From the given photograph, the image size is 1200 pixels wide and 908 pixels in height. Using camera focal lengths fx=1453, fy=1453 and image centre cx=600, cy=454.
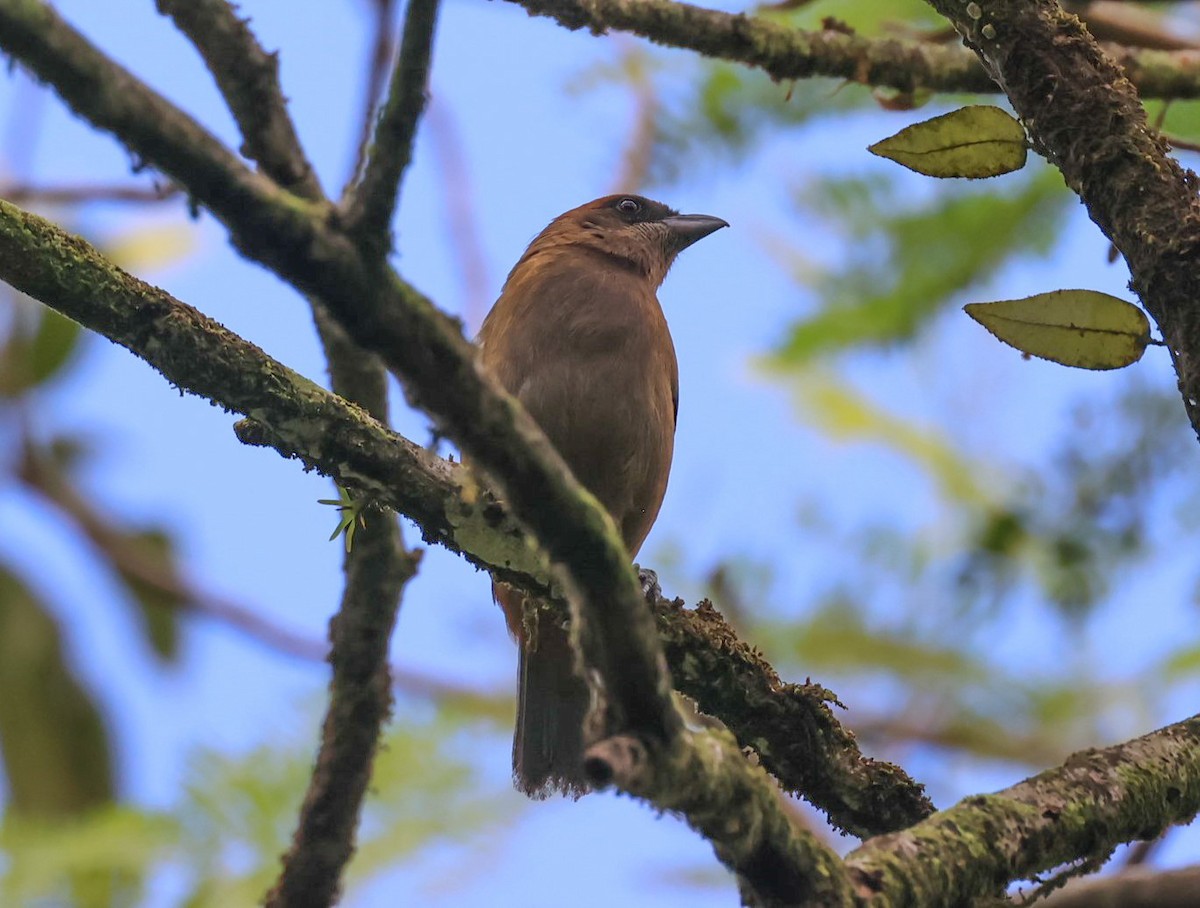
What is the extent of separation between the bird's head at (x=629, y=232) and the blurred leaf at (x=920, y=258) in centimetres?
83

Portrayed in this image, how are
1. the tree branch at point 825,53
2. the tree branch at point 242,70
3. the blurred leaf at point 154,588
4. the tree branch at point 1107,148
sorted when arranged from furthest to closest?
the blurred leaf at point 154,588 < the tree branch at point 825,53 < the tree branch at point 1107,148 < the tree branch at point 242,70

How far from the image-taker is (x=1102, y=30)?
486 cm

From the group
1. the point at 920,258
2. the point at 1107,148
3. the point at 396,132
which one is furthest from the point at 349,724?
the point at 920,258

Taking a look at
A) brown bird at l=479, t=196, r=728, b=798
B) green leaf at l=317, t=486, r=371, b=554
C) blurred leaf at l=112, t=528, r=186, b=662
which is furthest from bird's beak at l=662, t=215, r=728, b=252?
blurred leaf at l=112, t=528, r=186, b=662

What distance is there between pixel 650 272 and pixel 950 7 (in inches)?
115

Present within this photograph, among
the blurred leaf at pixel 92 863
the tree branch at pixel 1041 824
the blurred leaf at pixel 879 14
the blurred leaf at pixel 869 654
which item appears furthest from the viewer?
the blurred leaf at pixel 869 654

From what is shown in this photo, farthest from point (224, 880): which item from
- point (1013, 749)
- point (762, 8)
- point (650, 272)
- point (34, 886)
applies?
point (762, 8)

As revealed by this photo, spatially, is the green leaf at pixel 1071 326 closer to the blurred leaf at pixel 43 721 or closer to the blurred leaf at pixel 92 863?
the blurred leaf at pixel 92 863

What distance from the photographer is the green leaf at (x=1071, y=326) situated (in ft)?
9.32

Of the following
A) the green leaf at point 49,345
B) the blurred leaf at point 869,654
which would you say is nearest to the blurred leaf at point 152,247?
the green leaf at point 49,345

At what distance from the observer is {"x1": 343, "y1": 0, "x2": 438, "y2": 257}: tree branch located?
175 cm

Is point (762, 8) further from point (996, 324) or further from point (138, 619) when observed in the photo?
point (138, 619)

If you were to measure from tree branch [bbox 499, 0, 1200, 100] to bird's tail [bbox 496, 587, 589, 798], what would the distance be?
5.68 feet

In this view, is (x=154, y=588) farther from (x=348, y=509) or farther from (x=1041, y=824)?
(x=1041, y=824)
